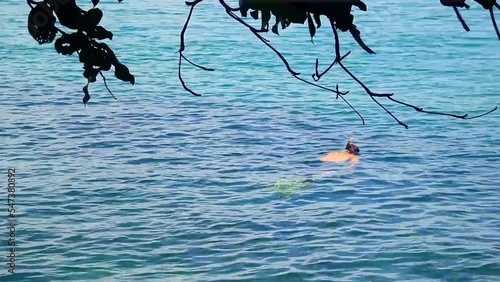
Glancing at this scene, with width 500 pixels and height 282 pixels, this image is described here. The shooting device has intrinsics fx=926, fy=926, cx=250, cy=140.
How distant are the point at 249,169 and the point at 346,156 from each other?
1.11 meters

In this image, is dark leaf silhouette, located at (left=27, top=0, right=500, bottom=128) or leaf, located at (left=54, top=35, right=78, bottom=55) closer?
dark leaf silhouette, located at (left=27, top=0, right=500, bottom=128)

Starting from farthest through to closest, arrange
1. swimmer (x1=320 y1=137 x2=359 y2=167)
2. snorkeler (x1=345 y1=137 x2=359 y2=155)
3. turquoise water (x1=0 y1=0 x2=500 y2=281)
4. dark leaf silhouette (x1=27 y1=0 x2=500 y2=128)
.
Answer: snorkeler (x1=345 y1=137 x2=359 y2=155), swimmer (x1=320 y1=137 x2=359 y2=167), turquoise water (x1=0 y1=0 x2=500 y2=281), dark leaf silhouette (x1=27 y1=0 x2=500 y2=128)

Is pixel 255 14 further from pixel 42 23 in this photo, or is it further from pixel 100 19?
pixel 42 23

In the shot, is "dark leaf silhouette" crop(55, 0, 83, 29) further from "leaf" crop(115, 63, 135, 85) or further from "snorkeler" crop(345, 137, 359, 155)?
"snorkeler" crop(345, 137, 359, 155)

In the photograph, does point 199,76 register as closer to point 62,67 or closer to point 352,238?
point 62,67

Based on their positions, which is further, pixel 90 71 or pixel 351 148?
pixel 351 148

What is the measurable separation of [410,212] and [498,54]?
28.0ft

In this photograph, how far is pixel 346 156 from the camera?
1001 cm

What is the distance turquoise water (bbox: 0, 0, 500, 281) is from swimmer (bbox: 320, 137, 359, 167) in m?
0.18

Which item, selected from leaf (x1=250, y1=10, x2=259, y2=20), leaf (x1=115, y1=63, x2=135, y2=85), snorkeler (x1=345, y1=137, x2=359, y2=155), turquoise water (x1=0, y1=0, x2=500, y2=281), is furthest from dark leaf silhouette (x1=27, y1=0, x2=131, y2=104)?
snorkeler (x1=345, y1=137, x2=359, y2=155)

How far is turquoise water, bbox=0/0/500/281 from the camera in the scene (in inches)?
287

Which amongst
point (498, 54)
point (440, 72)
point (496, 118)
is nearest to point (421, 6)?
point (498, 54)

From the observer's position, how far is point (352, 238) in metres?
7.62

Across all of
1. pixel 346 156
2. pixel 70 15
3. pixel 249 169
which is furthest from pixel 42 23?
pixel 346 156
